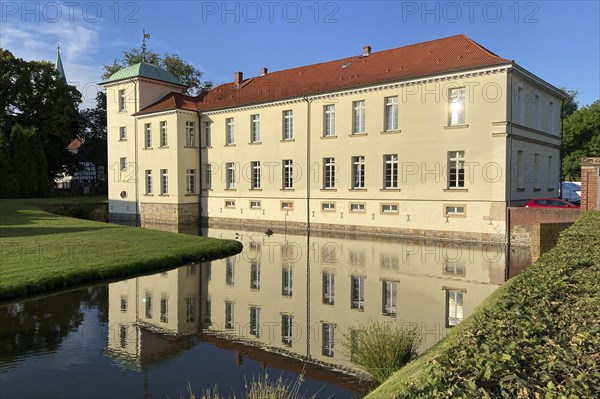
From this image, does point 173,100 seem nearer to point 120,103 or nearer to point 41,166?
point 120,103

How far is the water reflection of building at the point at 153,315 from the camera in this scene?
7.79 metres

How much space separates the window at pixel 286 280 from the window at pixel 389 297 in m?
2.39

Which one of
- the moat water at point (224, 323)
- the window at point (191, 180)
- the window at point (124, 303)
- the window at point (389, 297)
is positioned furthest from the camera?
the window at point (191, 180)

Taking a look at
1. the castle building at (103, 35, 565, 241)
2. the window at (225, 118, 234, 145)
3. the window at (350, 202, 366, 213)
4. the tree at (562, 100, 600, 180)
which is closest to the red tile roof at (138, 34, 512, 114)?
the castle building at (103, 35, 565, 241)

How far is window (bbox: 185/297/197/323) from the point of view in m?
9.44

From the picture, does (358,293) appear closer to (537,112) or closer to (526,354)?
(526,354)

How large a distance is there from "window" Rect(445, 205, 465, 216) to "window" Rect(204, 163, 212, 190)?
666 inches

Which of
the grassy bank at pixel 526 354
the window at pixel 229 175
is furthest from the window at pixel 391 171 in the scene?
the grassy bank at pixel 526 354

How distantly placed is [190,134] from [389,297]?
81.7ft

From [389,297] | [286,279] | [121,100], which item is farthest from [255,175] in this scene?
[389,297]

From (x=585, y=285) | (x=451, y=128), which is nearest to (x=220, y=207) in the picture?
(x=451, y=128)

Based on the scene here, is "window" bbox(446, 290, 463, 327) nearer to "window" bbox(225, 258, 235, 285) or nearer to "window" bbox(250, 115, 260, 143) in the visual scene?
"window" bbox(225, 258, 235, 285)

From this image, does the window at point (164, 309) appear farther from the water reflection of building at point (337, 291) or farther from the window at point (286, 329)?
the window at point (286, 329)

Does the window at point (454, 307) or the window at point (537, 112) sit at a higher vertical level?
the window at point (537, 112)
